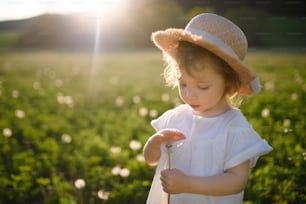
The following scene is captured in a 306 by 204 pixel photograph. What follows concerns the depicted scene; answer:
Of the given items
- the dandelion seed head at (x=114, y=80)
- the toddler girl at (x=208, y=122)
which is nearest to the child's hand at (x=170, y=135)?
the toddler girl at (x=208, y=122)

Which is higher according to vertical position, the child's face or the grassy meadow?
the child's face

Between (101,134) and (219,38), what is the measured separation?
152cm

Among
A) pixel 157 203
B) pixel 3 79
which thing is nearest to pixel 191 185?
pixel 157 203

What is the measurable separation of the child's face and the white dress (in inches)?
2.8

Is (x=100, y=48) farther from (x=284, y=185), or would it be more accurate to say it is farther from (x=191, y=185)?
(x=191, y=185)

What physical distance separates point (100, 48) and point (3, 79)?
8.35 ft

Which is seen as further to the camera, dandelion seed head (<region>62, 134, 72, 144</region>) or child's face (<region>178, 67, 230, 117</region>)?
dandelion seed head (<region>62, 134, 72, 144</region>)

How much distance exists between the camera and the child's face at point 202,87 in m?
1.50

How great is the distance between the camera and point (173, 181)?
1467mm

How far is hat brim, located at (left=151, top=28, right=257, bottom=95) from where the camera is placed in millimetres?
1443

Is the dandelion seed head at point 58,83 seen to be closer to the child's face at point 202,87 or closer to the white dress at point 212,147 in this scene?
the white dress at point 212,147

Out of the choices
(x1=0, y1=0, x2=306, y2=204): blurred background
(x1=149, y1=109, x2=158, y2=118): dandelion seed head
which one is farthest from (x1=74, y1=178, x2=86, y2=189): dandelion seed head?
(x1=149, y1=109, x2=158, y2=118): dandelion seed head

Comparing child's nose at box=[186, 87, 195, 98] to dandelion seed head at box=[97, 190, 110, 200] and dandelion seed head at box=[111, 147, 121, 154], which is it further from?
dandelion seed head at box=[111, 147, 121, 154]

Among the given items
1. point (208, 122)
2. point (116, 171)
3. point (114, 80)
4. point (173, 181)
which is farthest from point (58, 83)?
point (173, 181)
